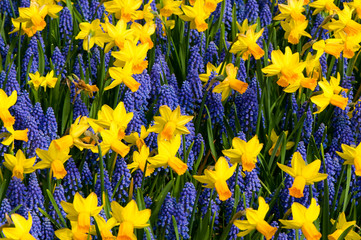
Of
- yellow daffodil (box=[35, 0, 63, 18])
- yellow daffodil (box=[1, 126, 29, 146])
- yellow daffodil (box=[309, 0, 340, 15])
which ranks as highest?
yellow daffodil (box=[309, 0, 340, 15])

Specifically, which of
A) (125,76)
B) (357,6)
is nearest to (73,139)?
(125,76)

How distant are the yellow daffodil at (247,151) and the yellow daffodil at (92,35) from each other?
1.11 metres

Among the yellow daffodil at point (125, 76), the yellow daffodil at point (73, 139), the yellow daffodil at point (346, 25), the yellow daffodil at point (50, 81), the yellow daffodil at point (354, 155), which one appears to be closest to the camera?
the yellow daffodil at point (73, 139)

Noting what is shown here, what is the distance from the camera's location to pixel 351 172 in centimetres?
310

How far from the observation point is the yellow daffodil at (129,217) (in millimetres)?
2375

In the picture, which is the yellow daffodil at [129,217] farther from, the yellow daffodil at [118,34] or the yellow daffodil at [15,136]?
the yellow daffodil at [118,34]

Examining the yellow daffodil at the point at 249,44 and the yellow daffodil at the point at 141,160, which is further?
the yellow daffodil at the point at 249,44

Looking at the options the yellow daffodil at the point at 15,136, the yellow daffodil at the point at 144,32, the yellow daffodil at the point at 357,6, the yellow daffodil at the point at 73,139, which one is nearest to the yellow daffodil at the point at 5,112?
the yellow daffodil at the point at 15,136

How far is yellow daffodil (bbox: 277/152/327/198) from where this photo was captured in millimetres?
2635

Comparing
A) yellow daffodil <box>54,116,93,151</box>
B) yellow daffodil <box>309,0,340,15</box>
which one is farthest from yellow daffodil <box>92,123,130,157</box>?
yellow daffodil <box>309,0,340,15</box>

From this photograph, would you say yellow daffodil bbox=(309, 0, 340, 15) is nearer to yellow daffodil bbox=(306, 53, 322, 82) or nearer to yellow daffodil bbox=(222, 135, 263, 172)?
yellow daffodil bbox=(306, 53, 322, 82)

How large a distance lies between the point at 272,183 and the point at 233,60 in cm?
100

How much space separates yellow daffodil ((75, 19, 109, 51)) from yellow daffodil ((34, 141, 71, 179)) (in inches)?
36.1

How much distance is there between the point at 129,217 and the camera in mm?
2385
